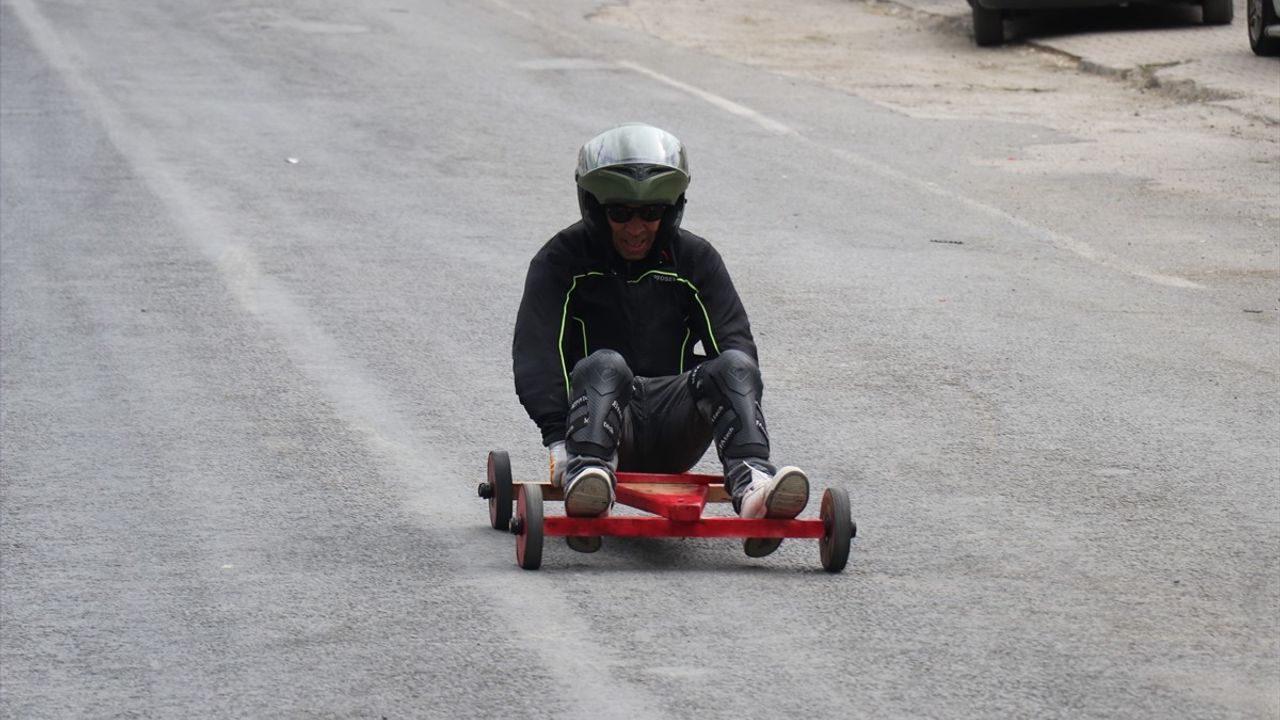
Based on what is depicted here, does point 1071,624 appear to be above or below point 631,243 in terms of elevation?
below

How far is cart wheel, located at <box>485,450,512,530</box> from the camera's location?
6.21 meters

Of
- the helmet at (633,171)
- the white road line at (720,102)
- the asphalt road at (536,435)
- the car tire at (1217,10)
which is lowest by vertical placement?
the car tire at (1217,10)

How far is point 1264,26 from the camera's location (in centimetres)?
1761

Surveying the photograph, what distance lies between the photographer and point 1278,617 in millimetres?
5465

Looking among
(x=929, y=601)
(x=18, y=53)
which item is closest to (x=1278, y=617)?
(x=929, y=601)

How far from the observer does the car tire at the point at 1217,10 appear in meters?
20.2

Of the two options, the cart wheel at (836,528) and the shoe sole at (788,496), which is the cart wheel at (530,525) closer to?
the shoe sole at (788,496)

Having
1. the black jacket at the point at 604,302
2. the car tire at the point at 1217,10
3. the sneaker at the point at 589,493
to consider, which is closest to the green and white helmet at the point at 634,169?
the black jacket at the point at 604,302

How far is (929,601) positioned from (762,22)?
18.4 meters

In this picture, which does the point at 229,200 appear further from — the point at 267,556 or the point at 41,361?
the point at 267,556

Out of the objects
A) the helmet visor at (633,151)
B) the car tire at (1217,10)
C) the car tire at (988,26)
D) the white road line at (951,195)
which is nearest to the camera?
the helmet visor at (633,151)

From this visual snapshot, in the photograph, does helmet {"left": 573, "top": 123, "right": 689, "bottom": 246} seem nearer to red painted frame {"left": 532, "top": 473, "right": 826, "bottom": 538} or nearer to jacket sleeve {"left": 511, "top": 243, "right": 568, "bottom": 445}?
jacket sleeve {"left": 511, "top": 243, "right": 568, "bottom": 445}

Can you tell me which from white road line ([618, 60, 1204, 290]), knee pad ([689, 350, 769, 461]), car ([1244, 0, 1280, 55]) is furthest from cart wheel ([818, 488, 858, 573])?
car ([1244, 0, 1280, 55])

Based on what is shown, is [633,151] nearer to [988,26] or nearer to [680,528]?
[680,528]
